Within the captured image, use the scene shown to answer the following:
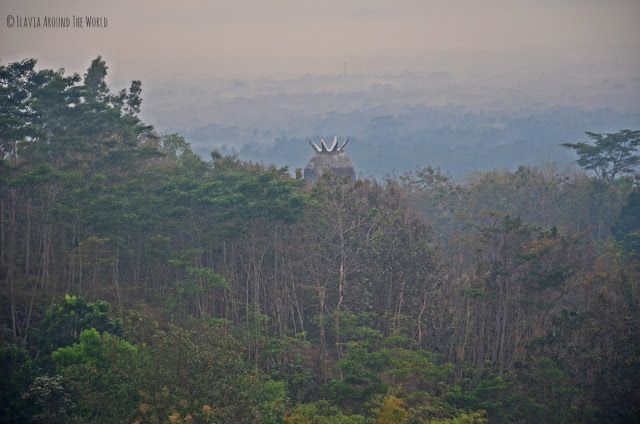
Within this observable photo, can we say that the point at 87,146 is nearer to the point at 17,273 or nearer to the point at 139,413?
the point at 17,273

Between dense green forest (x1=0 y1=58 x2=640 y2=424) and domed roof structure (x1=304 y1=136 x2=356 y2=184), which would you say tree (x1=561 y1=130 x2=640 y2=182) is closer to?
dense green forest (x1=0 y1=58 x2=640 y2=424)

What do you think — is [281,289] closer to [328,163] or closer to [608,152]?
[328,163]

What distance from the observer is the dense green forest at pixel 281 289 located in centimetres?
2106

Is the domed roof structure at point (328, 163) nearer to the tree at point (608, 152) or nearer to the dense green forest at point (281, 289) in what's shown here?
the dense green forest at point (281, 289)

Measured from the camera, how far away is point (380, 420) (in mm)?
17656

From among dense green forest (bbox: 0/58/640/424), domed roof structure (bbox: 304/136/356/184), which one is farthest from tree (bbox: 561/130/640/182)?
domed roof structure (bbox: 304/136/356/184)

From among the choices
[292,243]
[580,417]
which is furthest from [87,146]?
[580,417]

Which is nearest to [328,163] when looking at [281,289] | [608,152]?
[281,289]

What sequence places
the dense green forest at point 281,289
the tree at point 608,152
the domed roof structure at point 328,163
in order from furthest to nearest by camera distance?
the tree at point 608,152
the domed roof structure at point 328,163
the dense green forest at point 281,289

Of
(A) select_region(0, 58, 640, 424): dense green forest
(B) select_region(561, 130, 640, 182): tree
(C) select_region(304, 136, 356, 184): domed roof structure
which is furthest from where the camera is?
(B) select_region(561, 130, 640, 182): tree

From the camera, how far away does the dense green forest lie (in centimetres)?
2106

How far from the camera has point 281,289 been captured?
29141 millimetres

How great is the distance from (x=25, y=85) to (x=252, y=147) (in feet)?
384

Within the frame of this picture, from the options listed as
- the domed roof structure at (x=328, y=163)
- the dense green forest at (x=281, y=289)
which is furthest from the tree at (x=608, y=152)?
the domed roof structure at (x=328, y=163)
